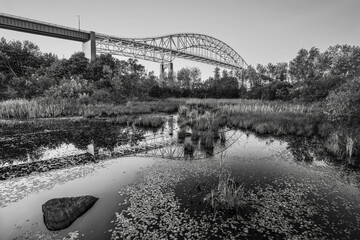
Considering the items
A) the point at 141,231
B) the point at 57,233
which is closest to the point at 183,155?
the point at 141,231

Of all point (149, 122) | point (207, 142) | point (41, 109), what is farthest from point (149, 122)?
point (41, 109)

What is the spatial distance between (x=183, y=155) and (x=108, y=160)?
2.81 meters

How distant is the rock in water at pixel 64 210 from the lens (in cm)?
359

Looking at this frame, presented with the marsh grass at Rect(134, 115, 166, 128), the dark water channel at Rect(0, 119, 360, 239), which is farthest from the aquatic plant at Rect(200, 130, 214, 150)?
the marsh grass at Rect(134, 115, 166, 128)

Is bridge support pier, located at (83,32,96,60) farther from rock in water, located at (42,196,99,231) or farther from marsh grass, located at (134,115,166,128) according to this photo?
rock in water, located at (42,196,99,231)

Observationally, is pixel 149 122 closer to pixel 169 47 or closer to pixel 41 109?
pixel 41 109

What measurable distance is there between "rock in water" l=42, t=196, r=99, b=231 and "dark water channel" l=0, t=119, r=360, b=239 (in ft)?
2.25

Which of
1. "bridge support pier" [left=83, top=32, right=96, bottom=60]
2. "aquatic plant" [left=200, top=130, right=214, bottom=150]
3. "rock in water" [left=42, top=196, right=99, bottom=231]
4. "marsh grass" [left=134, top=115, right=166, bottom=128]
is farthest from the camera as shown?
"bridge support pier" [left=83, top=32, right=96, bottom=60]

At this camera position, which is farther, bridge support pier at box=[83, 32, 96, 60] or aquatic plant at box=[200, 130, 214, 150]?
bridge support pier at box=[83, 32, 96, 60]

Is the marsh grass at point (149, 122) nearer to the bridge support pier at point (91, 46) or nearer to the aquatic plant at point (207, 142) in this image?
the aquatic plant at point (207, 142)

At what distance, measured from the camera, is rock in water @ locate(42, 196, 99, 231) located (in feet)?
11.8

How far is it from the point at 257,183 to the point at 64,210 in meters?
4.70

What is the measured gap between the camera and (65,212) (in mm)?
3787

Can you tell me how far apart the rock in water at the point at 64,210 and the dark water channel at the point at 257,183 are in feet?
2.25
